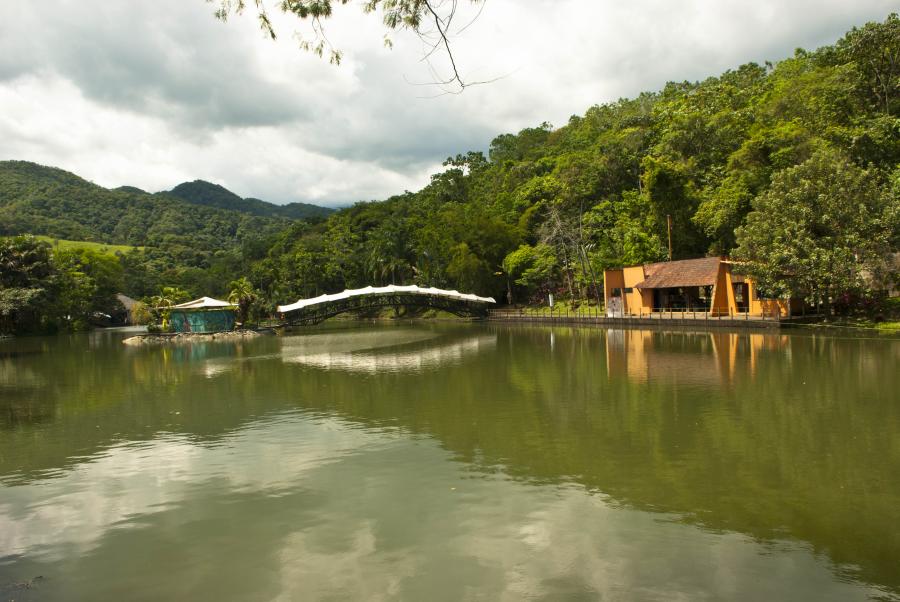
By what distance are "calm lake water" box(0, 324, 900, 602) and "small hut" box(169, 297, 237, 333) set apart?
21991 millimetres

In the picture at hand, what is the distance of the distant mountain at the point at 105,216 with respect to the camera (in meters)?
95.8

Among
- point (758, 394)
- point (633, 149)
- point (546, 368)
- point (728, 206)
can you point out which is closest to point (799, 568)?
point (758, 394)

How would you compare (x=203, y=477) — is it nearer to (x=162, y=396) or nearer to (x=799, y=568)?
(x=799, y=568)

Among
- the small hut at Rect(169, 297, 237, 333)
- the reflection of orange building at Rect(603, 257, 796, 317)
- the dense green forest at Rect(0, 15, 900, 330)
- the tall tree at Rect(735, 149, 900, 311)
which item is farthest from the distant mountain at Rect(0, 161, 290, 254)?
the tall tree at Rect(735, 149, 900, 311)

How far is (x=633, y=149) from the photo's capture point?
52.2 m

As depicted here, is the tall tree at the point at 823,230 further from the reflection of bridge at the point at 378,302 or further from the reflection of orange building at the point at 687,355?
the reflection of bridge at the point at 378,302

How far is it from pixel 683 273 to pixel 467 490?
103 feet

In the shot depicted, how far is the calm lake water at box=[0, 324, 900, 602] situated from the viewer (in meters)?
5.18

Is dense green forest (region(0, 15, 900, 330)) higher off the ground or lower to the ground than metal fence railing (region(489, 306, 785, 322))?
higher

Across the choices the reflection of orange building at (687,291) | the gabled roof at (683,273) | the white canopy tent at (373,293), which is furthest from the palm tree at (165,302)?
the gabled roof at (683,273)

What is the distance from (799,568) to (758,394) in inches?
334

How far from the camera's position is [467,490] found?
734cm

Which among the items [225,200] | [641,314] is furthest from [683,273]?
[225,200]

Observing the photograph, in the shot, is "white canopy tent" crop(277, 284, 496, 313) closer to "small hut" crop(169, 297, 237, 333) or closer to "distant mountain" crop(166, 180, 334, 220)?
"small hut" crop(169, 297, 237, 333)
